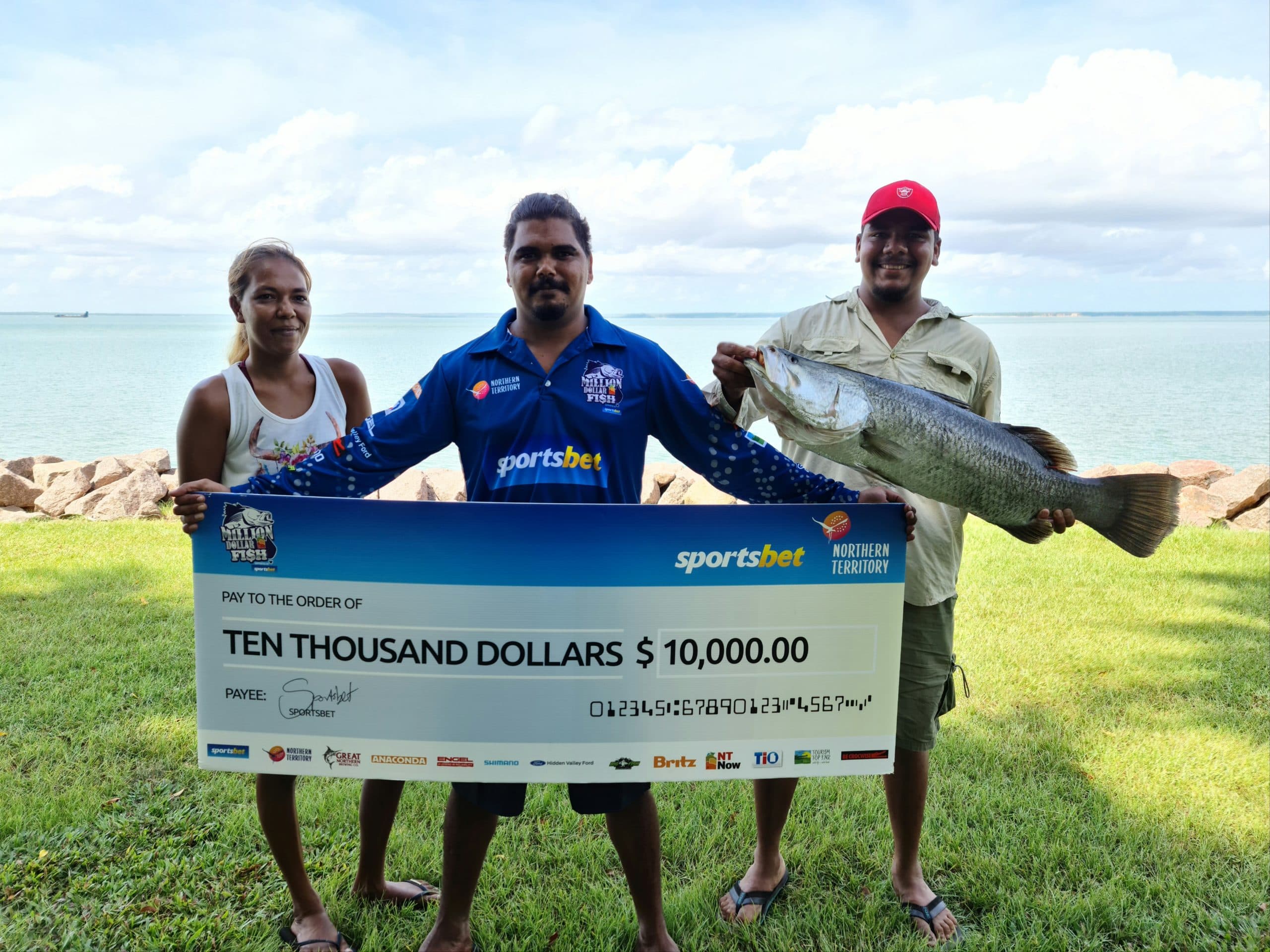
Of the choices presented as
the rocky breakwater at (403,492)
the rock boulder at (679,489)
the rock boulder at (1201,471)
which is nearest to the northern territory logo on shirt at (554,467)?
the rocky breakwater at (403,492)

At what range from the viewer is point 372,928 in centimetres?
302

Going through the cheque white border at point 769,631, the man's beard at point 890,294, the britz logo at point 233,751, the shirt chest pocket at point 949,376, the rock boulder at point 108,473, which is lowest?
the rock boulder at point 108,473

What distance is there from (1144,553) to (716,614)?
1271mm

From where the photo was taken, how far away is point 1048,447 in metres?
2.62

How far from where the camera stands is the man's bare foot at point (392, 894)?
10.5 ft

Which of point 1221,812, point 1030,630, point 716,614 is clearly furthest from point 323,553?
point 1030,630

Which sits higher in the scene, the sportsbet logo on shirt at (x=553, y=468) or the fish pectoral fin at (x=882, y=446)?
the fish pectoral fin at (x=882, y=446)

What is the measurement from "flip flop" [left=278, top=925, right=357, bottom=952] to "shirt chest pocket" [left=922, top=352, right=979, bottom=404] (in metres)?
2.66

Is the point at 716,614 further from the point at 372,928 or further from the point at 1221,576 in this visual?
the point at 1221,576

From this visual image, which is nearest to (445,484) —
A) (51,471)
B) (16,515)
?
(16,515)

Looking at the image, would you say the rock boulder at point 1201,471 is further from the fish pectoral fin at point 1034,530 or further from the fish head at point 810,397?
the fish head at point 810,397

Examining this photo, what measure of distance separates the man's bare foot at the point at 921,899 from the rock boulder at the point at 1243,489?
8.72 m

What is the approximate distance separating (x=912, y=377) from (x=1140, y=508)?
0.77 meters

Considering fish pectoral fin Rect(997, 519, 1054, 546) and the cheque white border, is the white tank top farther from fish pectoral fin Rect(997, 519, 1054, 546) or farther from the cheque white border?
fish pectoral fin Rect(997, 519, 1054, 546)
